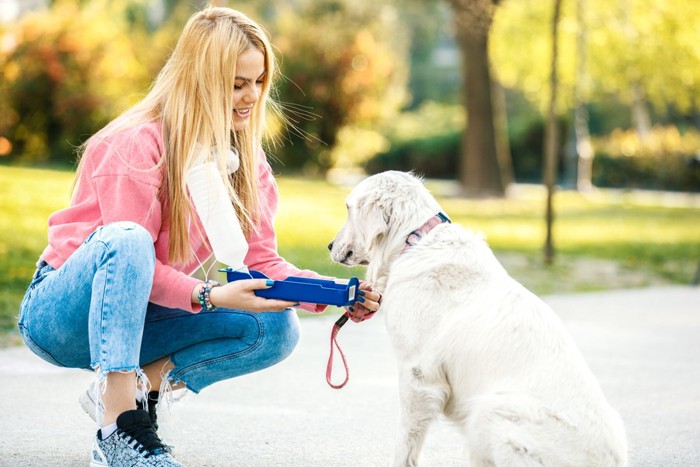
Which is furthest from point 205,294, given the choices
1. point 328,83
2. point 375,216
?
point 328,83

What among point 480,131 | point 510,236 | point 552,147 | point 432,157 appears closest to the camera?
point 552,147

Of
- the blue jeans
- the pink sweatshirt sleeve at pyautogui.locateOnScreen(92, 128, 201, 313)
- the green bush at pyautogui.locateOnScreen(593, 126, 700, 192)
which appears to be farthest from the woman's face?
the green bush at pyautogui.locateOnScreen(593, 126, 700, 192)

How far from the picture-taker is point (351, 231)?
370 centimetres

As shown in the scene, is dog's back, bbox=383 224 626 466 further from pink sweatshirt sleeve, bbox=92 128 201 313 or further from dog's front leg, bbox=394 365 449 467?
pink sweatshirt sleeve, bbox=92 128 201 313

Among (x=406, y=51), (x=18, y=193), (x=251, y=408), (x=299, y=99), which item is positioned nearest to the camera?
(x=251, y=408)

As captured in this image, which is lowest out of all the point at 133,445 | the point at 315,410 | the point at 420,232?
the point at 315,410

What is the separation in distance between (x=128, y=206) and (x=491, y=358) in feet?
4.78

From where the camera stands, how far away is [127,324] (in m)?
3.17

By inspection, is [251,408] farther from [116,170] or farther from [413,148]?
[413,148]

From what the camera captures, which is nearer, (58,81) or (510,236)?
(510,236)

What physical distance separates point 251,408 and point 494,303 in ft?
6.39

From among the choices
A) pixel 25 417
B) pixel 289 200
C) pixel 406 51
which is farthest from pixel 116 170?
pixel 406 51

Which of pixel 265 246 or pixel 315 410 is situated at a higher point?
pixel 265 246

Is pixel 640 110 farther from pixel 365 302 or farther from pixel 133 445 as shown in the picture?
pixel 133 445
